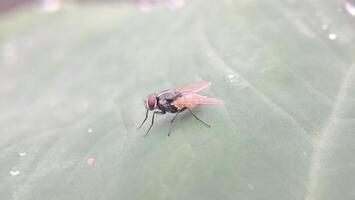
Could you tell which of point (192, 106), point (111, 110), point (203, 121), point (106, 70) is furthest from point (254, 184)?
point (106, 70)

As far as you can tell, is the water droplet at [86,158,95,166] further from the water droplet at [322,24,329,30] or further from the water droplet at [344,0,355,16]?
the water droplet at [344,0,355,16]

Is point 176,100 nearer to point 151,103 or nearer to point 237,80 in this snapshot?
point 151,103

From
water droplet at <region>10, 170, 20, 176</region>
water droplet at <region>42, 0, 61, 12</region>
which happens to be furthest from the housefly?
water droplet at <region>42, 0, 61, 12</region>

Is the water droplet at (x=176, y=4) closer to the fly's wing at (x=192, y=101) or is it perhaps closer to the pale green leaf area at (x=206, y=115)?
the pale green leaf area at (x=206, y=115)

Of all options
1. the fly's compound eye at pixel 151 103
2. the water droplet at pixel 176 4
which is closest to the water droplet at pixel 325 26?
the fly's compound eye at pixel 151 103

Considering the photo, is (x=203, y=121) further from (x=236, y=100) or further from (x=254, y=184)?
(x=254, y=184)
